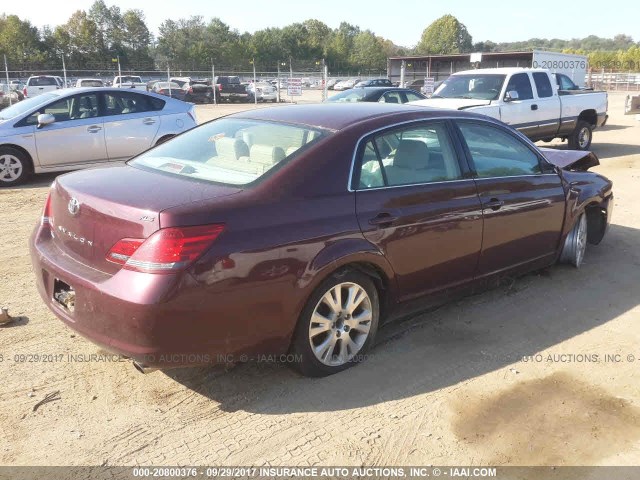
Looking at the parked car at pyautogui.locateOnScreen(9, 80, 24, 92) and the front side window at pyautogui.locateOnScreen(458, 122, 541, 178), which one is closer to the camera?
the front side window at pyautogui.locateOnScreen(458, 122, 541, 178)

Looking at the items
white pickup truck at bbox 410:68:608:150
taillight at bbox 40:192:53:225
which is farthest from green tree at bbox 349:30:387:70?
taillight at bbox 40:192:53:225

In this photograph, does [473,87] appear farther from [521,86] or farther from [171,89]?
[171,89]

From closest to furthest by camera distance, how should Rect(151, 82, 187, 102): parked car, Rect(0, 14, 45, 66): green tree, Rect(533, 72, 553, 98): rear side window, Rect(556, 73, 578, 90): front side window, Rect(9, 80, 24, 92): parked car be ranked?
Rect(533, 72, 553, 98): rear side window
Rect(556, 73, 578, 90): front side window
Rect(9, 80, 24, 92): parked car
Rect(151, 82, 187, 102): parked car
Rect(0, 14, 45, 66): green tree

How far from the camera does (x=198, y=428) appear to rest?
124 inches

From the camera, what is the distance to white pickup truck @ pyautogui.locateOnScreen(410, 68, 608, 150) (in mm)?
11164

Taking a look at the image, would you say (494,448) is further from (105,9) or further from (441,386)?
(105,9)

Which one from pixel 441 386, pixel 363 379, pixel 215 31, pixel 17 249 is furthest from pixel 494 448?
pixel 215 31

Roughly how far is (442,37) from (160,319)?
12426cm

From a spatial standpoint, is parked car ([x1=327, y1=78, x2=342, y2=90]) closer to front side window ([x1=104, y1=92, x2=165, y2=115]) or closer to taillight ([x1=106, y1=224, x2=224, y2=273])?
front side window ([x1=104, y1=92, x2=165, y2=115])

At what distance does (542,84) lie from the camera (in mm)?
12266

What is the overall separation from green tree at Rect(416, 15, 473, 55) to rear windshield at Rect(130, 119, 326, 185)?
116 m

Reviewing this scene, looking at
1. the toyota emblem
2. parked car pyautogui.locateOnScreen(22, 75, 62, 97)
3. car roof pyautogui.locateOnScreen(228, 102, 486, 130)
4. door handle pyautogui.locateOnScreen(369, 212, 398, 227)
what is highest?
parked car pyautogui.locateOnScreen(22, 75, 62, 97)

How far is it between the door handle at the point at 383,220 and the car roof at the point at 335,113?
605 millimetres

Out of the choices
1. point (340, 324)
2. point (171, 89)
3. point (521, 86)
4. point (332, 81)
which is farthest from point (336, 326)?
point (332, 81)
